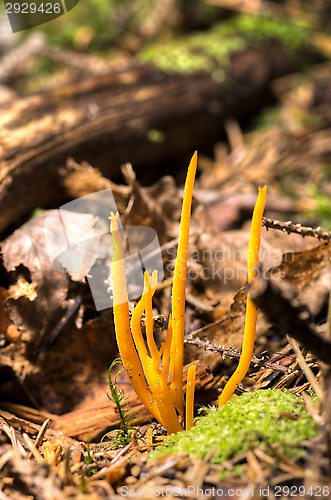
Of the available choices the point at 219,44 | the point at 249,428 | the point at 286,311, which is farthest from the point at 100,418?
the point at 219,44

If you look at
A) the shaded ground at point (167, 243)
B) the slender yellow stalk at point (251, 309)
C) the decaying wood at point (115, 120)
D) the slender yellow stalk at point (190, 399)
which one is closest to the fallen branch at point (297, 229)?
the shaded ground at point (167, 243)

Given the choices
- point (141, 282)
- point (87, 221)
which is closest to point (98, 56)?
point (87, 221)

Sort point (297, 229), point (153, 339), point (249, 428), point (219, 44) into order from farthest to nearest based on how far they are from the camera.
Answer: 1. point (219, 44)
2. point (297, 229)
3. point (153, 339)
4. point (249, 428)

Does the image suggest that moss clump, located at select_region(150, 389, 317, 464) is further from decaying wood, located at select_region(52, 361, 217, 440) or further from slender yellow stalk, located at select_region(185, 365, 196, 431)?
decaying wood, located at select_region(52, 361, 217, 440)

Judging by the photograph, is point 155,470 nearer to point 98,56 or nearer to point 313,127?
point 313,127

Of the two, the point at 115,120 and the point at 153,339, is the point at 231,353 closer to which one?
the point at 153,339

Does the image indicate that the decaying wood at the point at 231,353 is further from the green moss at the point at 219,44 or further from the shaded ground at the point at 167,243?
the green moss at the point at 219,44

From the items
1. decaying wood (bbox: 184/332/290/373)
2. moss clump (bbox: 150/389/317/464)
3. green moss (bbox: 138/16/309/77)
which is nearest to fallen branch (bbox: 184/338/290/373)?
decaying wood (bbox: 184/332/290/373)
